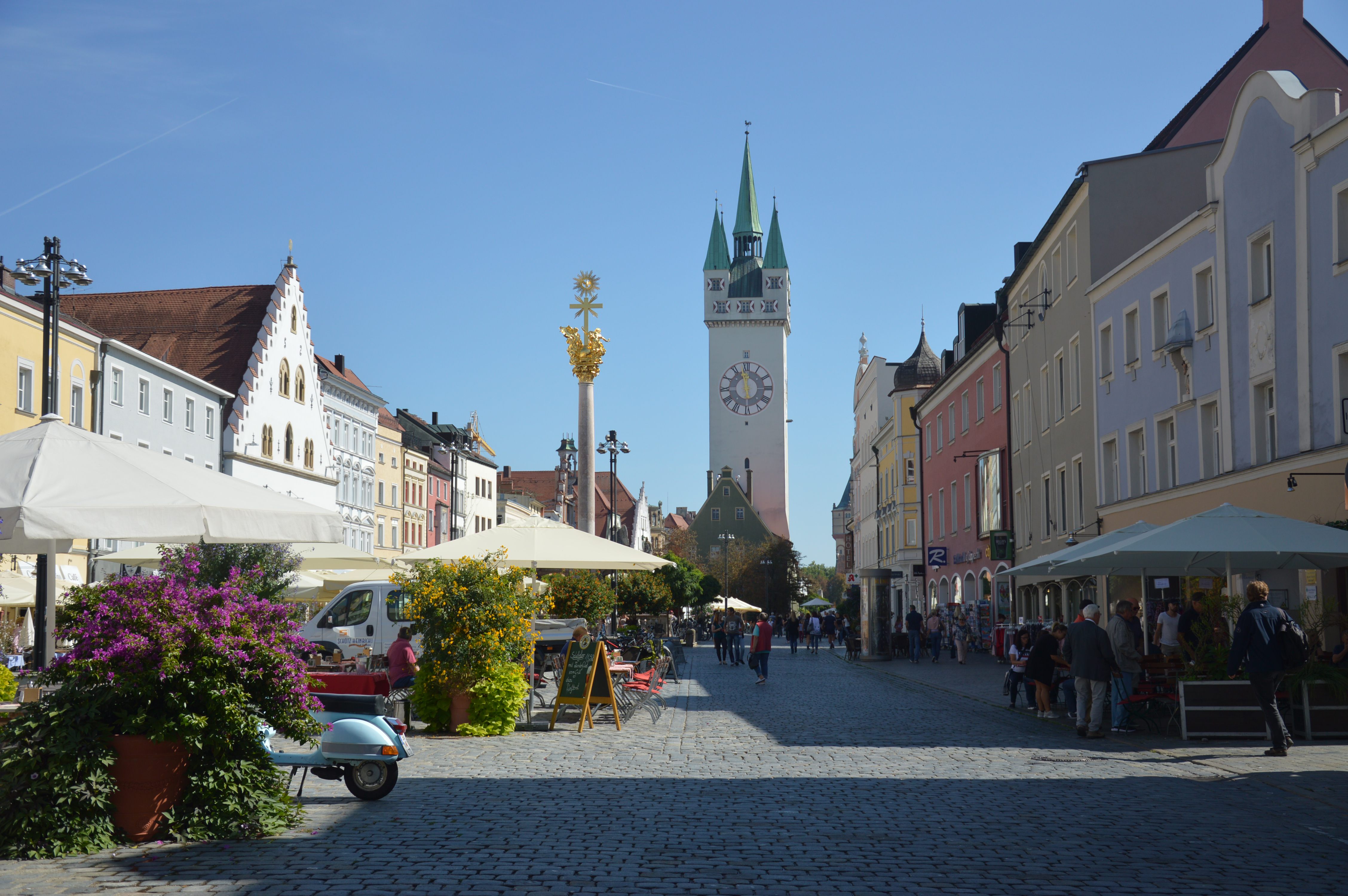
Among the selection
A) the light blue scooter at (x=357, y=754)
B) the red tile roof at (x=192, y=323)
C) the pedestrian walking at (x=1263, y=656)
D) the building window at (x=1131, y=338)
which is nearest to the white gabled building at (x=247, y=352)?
the red tile roof at (x=192, y=323)

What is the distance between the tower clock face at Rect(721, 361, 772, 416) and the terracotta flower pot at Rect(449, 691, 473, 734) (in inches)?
4634

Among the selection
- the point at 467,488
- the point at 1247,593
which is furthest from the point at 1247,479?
the point at 467,488

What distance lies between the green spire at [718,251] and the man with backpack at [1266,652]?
413 feet

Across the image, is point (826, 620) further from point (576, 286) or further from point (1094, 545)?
point (1094, 545)

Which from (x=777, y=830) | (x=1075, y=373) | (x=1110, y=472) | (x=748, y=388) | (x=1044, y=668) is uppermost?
(x=748, y=388)

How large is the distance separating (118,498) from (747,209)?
13578 centimetres

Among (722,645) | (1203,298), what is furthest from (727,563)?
(1203,298)

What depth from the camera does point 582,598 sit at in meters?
35.0

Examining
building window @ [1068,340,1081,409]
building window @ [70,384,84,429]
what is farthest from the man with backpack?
building window @ [70,384,84,429]

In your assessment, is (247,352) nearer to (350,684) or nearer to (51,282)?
(51,282)

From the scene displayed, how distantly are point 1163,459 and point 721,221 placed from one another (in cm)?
11760

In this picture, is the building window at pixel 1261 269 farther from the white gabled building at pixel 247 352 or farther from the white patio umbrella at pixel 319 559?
the white gabled building at pixel 247 352

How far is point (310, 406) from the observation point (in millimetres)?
57875

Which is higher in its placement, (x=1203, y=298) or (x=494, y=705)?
(x=1203, y=298)
